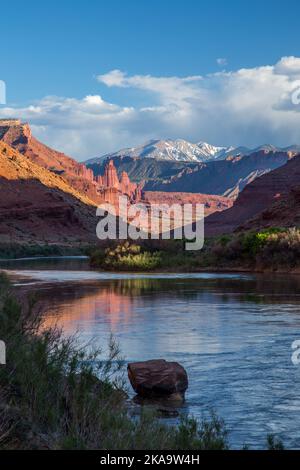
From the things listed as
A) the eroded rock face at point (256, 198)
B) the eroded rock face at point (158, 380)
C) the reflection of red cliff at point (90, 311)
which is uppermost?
the eroded rock face at point (256, 198)

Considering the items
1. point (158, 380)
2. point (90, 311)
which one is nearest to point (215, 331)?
point (90, 311)

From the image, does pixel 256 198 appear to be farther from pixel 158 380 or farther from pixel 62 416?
pixel 62 416

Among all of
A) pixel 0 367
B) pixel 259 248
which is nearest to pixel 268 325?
pixel 0 367

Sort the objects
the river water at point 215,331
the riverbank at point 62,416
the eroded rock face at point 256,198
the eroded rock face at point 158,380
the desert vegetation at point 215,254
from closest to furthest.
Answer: the riverbank at point 62,416, the river water at point 215,331, the eroded rock face at point 158,380, the desert vegetation at point 215,254, the eroded rock face at point 256,198

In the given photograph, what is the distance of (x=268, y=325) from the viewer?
20562 mm

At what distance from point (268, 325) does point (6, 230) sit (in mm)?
88119

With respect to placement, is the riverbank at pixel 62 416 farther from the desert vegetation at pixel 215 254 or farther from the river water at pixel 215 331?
the desert vegetation at pixel 215 254

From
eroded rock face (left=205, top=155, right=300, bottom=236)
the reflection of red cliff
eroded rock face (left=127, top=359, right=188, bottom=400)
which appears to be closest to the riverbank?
eroded rock face (left=127, top=359, right=188, bottom=400)

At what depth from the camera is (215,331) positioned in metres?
19.7

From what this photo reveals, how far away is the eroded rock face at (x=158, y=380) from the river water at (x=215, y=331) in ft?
0.93

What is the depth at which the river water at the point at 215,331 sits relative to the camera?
37.3 ft

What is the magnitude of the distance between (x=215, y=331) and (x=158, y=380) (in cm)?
756

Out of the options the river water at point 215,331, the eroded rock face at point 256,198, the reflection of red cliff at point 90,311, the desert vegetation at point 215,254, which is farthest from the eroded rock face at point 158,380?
the eroded rock face at point 256,198
